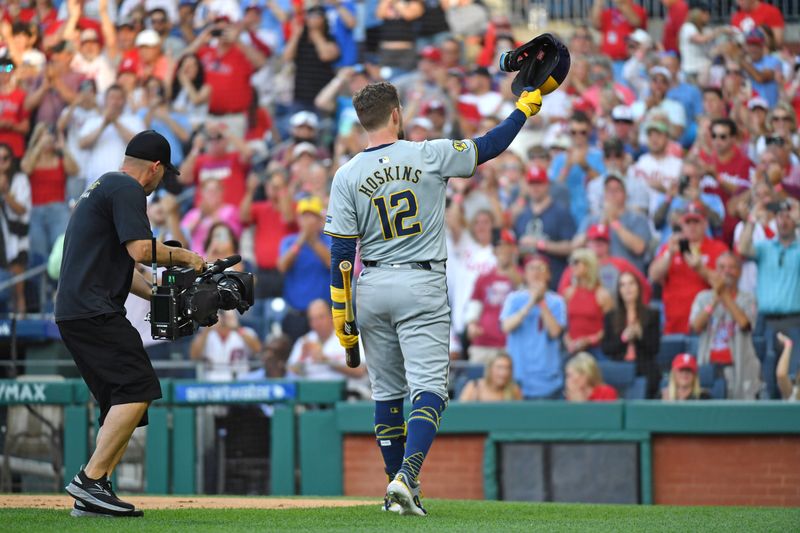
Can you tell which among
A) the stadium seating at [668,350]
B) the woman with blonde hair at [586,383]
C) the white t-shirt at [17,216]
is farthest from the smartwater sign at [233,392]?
the white t-shirt at [17,216]

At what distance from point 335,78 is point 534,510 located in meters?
8.50

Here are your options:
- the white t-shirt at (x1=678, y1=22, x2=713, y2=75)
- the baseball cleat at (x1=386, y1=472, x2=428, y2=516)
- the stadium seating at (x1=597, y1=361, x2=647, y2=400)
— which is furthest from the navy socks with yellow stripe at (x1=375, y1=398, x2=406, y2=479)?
the white t-shirt at (x1=678, y1=22, x2=713, y2=75)

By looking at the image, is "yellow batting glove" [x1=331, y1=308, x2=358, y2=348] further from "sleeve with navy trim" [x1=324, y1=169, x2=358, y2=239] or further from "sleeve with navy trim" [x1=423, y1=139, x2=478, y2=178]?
"sleeve with navy trim" [x1=423, y1=139, x2=478, y2=178]

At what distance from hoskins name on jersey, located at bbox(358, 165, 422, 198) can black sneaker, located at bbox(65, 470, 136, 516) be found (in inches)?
67.4

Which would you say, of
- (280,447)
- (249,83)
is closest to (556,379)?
(280,447)

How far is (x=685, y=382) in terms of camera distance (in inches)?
376

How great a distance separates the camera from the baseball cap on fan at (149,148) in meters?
5.43

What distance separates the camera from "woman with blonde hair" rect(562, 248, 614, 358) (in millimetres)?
10320

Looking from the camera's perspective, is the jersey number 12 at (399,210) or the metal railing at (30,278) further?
the metal railing at (30,278)

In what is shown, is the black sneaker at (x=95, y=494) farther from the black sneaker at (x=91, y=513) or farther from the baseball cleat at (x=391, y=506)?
the baseball cleat at (x=391, y=506)

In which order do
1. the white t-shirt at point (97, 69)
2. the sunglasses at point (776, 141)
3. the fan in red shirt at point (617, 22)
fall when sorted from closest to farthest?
the sunglasses at point (776, 141), the fan in red shirt at point (617, 22), the white t-shirt at point (97, 69)

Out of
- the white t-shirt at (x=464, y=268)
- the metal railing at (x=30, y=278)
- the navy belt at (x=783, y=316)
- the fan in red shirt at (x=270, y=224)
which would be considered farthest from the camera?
the metal railing at (x=30, y=278)

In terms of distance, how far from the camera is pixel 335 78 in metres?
13.7

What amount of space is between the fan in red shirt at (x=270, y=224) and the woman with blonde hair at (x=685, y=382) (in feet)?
13.3
